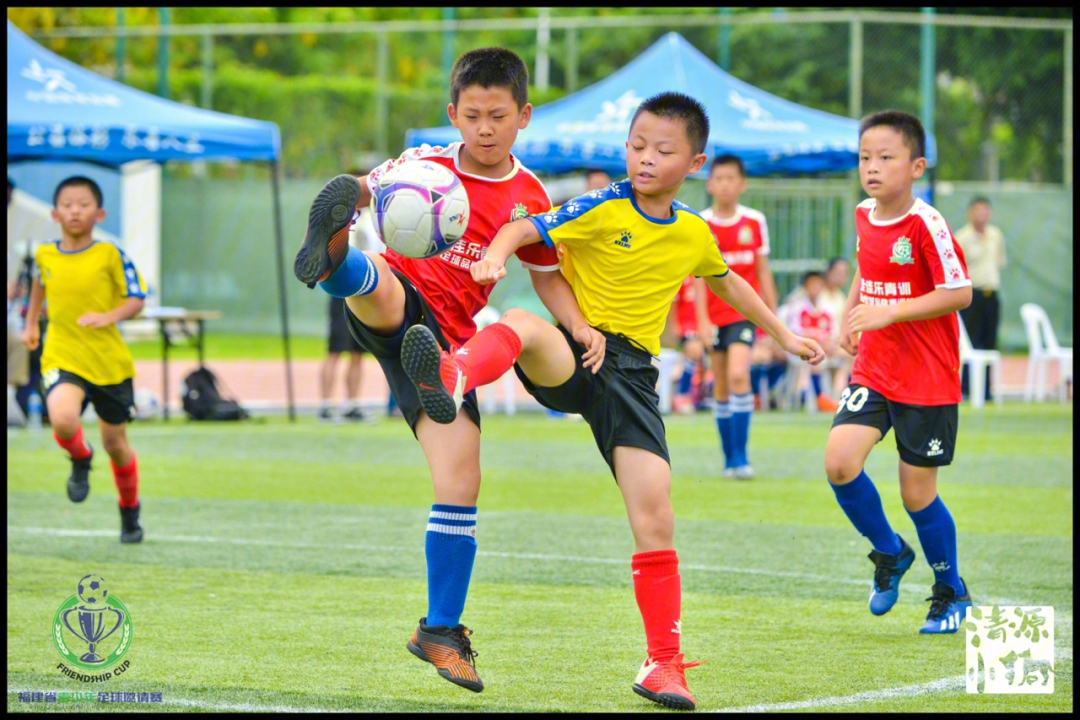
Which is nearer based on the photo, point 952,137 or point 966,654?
point 966,654

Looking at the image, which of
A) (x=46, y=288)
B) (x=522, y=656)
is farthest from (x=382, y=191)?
(x=46, y=288)

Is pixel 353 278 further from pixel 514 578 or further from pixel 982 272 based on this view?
pixel 982 272

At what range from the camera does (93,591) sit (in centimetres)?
587

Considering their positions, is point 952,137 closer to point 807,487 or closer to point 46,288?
point 807,487

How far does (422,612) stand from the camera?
562 centimetres

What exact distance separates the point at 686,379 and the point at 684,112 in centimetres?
1133

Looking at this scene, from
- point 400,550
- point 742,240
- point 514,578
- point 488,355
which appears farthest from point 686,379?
point 488,355

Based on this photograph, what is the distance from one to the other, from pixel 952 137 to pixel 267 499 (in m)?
14.6

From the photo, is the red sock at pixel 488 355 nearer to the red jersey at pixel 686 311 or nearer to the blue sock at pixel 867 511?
the blue sock at pixel 867 511

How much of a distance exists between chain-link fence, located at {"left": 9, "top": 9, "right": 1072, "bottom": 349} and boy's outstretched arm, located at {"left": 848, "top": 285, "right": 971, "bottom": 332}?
12392 millimetres

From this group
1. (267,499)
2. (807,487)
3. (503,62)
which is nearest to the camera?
(503,62)

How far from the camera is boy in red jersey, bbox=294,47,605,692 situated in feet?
13.9

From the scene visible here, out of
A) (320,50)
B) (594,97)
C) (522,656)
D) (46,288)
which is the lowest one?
(522,656)

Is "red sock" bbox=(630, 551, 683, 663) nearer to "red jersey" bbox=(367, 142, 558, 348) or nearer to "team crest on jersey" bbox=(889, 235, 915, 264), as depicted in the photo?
"red jersey" bbox=(367, 142, 558, 348)
